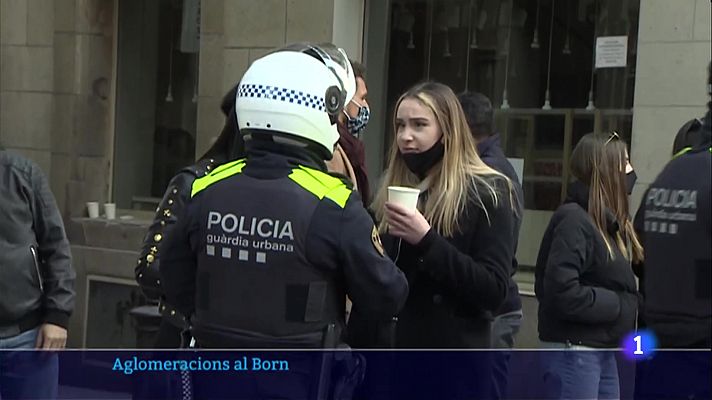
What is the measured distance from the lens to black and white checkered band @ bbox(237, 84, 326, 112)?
8.93 ft

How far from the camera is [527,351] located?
203 inches

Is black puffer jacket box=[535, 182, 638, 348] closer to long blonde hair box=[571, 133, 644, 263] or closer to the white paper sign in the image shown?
long blonde hair box=[571, 133, 644, 263]

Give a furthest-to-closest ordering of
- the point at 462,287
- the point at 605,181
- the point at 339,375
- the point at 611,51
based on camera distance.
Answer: the point at 611,51 < the point at 605,181 < the point at 462,287 < the point at 339,375

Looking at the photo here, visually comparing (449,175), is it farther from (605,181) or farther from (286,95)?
(605,181)

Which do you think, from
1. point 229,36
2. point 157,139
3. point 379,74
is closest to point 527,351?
point 379,74

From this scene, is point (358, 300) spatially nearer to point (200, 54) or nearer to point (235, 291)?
point (235, 291)

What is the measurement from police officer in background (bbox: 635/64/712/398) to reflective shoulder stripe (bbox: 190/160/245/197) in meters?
1.22

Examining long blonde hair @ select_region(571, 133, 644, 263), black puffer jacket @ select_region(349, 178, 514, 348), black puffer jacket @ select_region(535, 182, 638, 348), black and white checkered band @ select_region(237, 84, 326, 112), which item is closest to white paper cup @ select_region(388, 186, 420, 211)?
black puffer jacket @ select_region(349, 178, 514, 348)

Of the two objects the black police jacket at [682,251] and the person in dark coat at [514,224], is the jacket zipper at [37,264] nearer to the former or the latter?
the person in dark coat at [514,224]

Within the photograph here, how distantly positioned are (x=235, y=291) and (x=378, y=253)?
424mm

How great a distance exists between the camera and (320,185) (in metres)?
2.73

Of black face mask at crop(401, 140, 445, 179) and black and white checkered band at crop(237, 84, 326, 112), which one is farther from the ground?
black and white checkered band at crop(237, 84, 326, 112)

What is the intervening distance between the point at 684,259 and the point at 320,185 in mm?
1042

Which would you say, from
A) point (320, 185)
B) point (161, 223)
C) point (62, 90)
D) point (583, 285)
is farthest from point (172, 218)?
point (62, 90)
